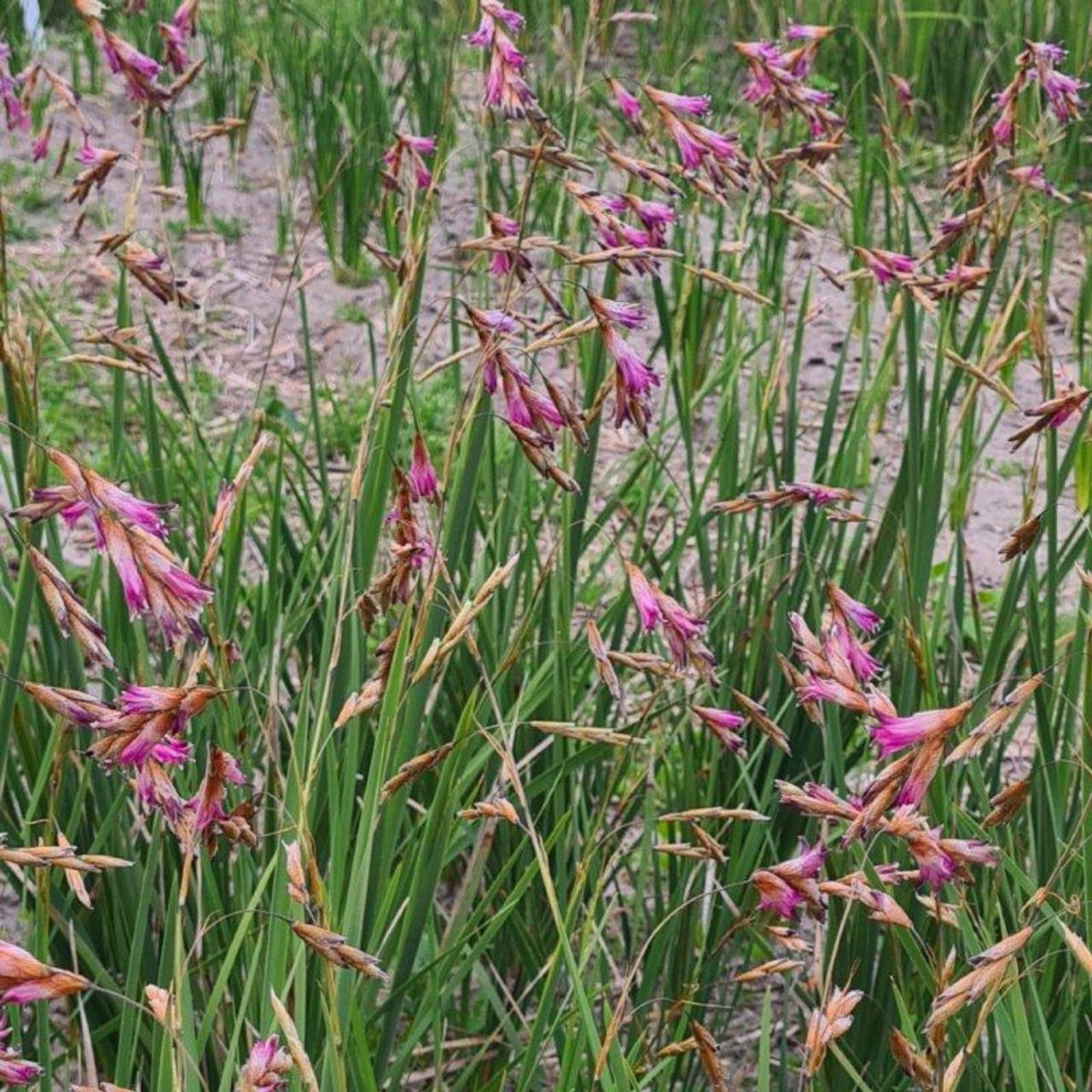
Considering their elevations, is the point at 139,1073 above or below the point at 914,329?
below

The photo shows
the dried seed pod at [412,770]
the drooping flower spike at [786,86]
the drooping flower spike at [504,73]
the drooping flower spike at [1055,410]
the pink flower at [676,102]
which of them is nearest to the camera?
the dried seed pod at [412,770]

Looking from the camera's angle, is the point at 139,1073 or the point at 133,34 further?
the point at 133,34

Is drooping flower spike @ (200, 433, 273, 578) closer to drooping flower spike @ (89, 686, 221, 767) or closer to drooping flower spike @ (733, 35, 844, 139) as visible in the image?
drooping flower spike @ (89, 686, 221, 767)

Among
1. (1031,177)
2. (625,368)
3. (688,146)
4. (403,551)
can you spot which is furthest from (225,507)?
(1031,177)

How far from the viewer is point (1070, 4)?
5.20 m

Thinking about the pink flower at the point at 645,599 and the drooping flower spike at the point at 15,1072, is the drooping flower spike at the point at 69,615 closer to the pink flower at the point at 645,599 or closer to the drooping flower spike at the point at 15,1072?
the drooping flower spike at the point at 15,1072

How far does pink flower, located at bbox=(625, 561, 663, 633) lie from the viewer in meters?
1.58

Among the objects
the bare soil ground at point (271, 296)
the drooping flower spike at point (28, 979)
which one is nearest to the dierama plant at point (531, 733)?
the drooping flower spike at point (28, 979)

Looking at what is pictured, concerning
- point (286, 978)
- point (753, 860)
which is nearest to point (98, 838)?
point (286, 978)

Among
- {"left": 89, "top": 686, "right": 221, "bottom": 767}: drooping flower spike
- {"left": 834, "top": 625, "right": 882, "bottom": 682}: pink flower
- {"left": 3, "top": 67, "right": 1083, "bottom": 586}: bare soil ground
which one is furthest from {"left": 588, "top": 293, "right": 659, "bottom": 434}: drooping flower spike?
{"left": 3, "top": 67, "right": 1083, "bottom": 586}: bare soil ground

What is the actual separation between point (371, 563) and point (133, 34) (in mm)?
3539

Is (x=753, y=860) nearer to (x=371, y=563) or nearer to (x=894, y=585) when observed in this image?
(x=894, y=585)

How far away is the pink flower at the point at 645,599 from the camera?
1.58 metres

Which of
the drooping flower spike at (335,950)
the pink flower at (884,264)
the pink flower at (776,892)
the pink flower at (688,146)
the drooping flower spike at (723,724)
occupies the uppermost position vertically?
the pink flower at (688,146)
